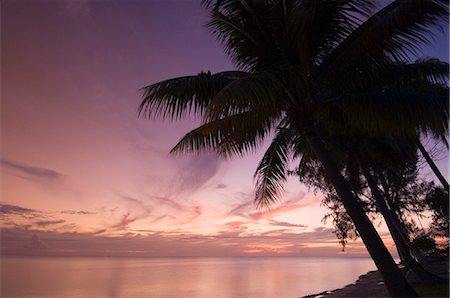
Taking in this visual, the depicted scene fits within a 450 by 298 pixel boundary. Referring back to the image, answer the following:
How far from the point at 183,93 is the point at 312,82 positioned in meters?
3.21

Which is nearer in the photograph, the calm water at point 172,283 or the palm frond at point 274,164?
the palm frond at point 274,164

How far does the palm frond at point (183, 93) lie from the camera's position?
30.5ft

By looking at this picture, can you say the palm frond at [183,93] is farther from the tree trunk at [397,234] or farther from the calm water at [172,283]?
the calm water at [172,283]

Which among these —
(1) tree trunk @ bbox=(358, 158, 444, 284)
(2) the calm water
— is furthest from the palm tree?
(2) the calm water

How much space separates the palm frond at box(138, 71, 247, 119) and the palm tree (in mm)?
25

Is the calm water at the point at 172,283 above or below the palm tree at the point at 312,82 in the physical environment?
below

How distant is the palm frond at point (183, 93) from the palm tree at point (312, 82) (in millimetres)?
25

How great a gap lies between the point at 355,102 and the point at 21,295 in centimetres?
3381

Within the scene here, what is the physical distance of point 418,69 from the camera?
1091cm

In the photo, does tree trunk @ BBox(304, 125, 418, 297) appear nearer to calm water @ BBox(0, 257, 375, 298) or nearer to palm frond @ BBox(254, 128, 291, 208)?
palm frond @ BBox(254, 128, 291, 208)

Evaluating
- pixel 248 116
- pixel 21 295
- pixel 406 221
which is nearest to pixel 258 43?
pixel 248 116

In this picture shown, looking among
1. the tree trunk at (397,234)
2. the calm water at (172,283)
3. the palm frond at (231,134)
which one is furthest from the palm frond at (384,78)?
the calm water at (172,283)

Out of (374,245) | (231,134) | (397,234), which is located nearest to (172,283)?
(397,234)

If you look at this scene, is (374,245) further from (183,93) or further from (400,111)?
(183,93)
